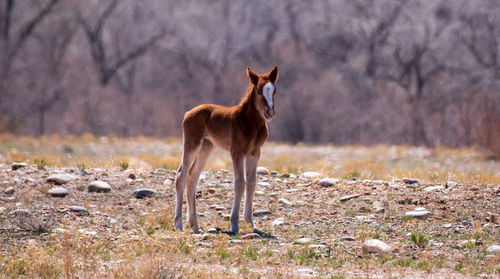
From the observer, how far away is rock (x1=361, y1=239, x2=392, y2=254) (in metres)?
8.76

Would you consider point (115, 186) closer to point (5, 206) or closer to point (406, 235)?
point (5, 206)

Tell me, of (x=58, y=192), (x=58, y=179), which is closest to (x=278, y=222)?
(x=58, y=192)

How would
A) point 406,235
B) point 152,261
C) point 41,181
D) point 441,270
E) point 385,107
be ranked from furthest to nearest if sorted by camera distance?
1. point 385,107
2. point 41,181
3. point 406,235
4. point 441,270
5. point 152,261

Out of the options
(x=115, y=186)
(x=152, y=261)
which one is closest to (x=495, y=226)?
(x=152, y=261)

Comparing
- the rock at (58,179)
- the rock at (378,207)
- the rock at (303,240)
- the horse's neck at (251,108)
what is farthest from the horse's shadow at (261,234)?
the rock at (58,179)

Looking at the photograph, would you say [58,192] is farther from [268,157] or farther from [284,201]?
[268,157]

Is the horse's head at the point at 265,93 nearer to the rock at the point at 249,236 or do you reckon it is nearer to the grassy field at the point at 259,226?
the rock at the point at 249,236

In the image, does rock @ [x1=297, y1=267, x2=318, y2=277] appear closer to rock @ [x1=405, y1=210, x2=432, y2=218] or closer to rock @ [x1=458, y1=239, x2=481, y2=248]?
rock @ [x1=458, y1=239, x2=481, y2=248]

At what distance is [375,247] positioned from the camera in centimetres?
880

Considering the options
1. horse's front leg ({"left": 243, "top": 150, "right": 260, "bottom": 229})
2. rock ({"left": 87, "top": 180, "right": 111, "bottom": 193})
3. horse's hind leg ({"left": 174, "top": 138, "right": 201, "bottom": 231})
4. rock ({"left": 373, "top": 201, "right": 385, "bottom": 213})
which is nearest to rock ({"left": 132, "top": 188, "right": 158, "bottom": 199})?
rock ({"left": 87, "top": 180, "right": 111, "bottom": 193})

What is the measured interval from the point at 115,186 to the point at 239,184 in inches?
174

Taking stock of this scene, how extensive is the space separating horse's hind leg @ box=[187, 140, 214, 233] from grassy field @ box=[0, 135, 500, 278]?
436 millimetres

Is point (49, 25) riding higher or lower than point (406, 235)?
higher

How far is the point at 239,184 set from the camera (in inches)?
401
